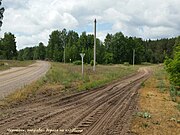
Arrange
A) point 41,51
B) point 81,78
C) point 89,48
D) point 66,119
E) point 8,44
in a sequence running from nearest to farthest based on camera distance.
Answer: point 66,119
point 81,78
point 8,44
point 89,48
point 41,51

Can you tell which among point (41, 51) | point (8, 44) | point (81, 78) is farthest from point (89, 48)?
point (81, 78)

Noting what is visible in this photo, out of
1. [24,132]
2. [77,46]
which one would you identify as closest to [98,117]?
[24,132]

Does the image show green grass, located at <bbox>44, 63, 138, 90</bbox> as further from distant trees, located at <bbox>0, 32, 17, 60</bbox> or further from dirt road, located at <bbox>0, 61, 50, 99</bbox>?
distant trees, located at <bbox>0, 32, 17, 60</bbox>

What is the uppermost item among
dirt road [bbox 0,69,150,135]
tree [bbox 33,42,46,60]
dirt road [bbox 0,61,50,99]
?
tree [bbox 33,42,46,60]

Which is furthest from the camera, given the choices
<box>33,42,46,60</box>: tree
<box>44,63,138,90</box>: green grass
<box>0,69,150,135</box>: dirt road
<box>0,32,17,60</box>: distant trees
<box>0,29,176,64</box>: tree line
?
<box>33,42,46,60</box>: tree

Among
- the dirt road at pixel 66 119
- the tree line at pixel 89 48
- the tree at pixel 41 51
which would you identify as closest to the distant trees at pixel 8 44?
the tree line at pixel 89 48

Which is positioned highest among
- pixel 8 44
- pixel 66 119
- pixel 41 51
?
pixel 8 44

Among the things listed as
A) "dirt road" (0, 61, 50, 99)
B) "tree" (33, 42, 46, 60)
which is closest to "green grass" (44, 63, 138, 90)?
"dirt road" (0, 61, 50, 99)

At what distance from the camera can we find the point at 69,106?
1346 centimetres

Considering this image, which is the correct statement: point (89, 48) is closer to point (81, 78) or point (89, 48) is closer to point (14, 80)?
point (81, 78)

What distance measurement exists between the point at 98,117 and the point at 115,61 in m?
109

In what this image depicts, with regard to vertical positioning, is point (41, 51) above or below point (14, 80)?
above

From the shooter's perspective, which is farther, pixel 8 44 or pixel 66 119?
pixel 8 44

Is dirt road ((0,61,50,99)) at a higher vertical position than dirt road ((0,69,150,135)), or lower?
higher
